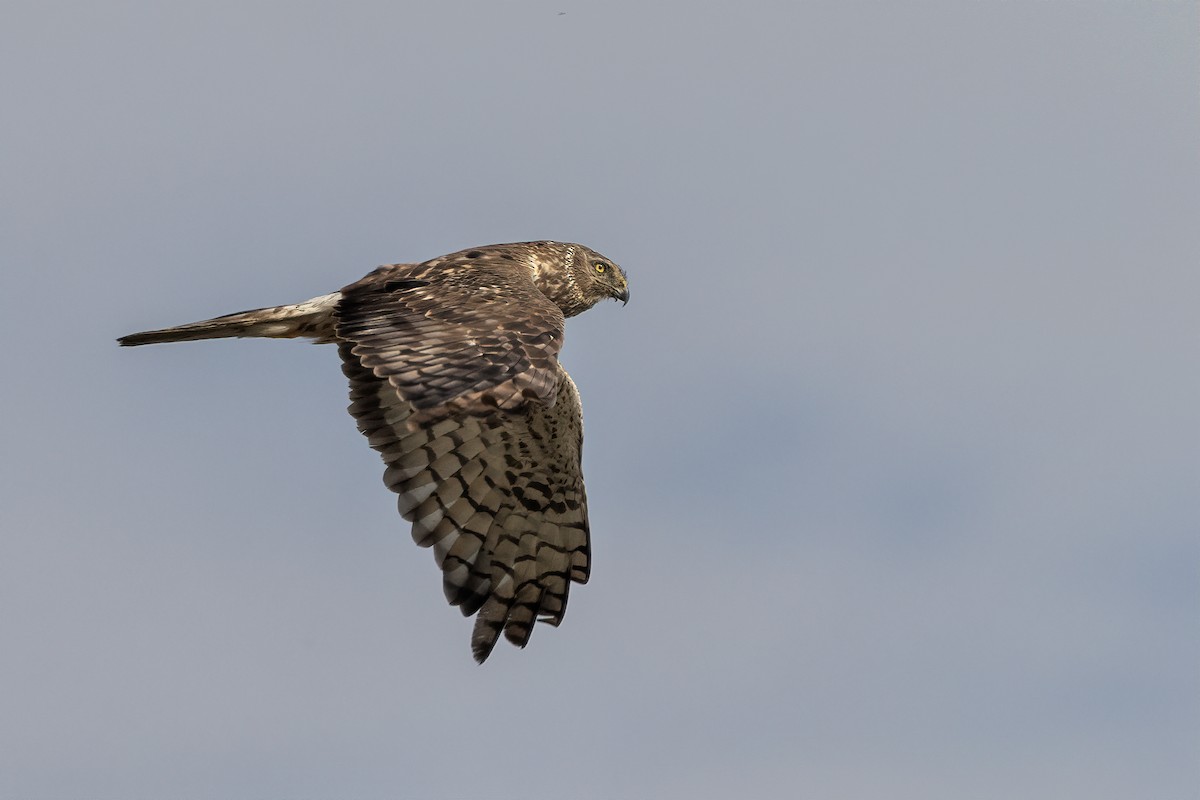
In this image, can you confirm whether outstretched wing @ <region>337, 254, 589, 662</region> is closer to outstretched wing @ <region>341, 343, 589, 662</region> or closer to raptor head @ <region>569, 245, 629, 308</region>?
outstretched wing @ <region>341, 343, 589, 662</region>

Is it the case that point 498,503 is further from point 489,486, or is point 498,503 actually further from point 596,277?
point 596,277

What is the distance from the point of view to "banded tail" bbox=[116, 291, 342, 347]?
9742 mm

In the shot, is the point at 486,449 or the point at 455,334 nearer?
the point at 455,334

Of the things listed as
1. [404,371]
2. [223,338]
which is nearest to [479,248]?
[223,338]

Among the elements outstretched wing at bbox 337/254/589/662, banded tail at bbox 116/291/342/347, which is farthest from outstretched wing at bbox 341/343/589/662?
banded tail at bbox 116/291/342/347

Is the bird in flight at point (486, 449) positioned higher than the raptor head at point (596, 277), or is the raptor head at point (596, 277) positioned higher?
the raptor head at point (596, 277)

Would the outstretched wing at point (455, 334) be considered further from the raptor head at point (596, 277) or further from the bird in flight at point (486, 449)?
the raptor head at point (596, 277)

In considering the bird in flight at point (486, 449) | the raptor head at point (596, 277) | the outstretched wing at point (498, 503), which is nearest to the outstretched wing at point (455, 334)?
the bird in flight at point (486, 449)

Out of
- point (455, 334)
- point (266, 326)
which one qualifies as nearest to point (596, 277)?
point (266, 326)

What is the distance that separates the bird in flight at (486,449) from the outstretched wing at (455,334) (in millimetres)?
26

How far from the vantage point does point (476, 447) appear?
10.9 meters

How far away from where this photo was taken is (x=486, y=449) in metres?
10.9

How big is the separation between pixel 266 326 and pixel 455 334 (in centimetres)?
203

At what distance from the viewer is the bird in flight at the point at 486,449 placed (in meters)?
9.72
